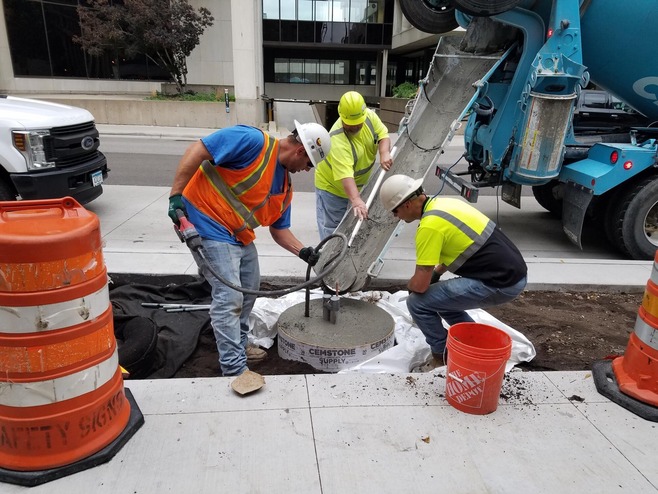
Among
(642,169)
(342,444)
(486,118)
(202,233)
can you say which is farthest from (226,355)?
(642,169)

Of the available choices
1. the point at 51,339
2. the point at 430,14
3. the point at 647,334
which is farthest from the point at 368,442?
the point at 430,14

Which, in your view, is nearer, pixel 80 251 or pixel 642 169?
pixel 80 251

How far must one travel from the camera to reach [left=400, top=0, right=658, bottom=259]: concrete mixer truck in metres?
5.36

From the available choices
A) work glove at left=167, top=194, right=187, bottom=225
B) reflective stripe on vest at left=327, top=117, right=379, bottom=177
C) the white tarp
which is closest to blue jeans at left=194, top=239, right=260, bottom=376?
work glove at left=167, top=194, right=187, bottom=225

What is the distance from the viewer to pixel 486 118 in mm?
6145

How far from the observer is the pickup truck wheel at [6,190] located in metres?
6.09

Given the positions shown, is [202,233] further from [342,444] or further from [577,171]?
[577,171]

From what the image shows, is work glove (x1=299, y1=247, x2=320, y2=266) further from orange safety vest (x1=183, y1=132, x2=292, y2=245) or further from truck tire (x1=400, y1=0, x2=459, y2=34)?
truck tire (x1=400, y1=0, x2=459, y2=34)

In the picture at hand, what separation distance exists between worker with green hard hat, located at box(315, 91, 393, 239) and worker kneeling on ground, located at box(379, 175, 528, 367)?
0.96 m

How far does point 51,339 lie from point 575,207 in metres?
5.70

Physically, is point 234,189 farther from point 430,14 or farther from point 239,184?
point 430,14

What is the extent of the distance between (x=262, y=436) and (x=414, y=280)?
1412mm

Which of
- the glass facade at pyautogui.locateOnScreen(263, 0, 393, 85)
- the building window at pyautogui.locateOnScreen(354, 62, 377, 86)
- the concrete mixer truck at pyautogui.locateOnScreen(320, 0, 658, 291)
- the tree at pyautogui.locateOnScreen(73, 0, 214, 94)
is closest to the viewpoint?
the concrete mixer truck at pyautogui.locateOnScreen(320, 0, 658, 291)

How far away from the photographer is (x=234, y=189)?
11.0 feet
